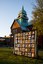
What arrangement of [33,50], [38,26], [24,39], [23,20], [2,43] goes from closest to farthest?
[33,50] < [24,39] < [38,26] < [2,43] < [23,20]

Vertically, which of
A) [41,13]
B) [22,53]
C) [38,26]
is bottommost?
[22,53]

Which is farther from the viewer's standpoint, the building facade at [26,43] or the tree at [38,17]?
the tree at [38,17]

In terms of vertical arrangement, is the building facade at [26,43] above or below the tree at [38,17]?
below

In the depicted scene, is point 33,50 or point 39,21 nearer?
point 33,50

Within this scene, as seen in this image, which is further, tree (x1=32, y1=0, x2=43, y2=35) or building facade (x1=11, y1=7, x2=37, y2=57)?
tree (x1=32, y1=0, x2=43, y2=35)

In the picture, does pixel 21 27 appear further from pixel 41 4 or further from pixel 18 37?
pixel 18 37

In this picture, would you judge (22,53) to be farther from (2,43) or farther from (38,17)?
(2,43)

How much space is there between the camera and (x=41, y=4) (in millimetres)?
33469

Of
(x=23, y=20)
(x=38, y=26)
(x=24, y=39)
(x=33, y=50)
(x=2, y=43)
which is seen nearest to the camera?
(x=33, y=50)

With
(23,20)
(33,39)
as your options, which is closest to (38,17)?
(33,39)

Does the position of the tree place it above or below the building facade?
above

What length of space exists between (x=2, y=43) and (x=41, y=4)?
39.0 meters

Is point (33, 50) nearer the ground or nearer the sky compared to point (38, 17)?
nearer the ground

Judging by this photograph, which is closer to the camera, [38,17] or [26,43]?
[26,43]
